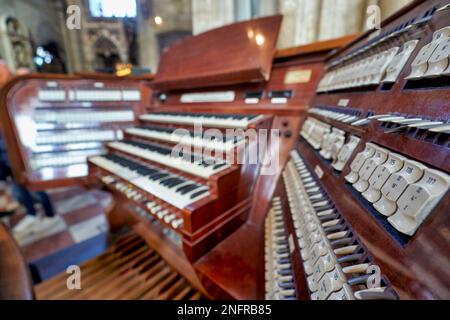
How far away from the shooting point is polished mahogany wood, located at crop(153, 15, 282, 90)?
127cm

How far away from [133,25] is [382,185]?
26.8ft

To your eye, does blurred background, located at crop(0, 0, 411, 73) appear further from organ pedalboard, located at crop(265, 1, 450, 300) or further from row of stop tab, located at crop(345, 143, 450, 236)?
row of stop tab, located at crop(345, 143, 450, 236)

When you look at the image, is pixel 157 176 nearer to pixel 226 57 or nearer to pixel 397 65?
pixel 226 57

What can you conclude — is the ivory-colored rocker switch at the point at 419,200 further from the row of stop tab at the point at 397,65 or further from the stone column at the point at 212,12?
the stone column at the point at 212,12

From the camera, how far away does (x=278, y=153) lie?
1.25 m

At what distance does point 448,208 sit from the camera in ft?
0.88

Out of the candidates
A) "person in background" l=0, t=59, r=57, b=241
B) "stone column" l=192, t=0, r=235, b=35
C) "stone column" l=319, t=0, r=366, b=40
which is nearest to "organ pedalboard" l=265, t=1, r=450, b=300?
"stone column" l=319, t=0, r=366, b=40

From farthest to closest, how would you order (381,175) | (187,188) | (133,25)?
(133,25) → (187,188) → (381,175)

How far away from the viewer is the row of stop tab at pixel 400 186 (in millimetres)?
292

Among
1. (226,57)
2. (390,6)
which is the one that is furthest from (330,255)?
(390,6)

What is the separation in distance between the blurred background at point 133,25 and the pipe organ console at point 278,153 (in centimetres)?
80

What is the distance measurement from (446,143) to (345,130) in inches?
13.8
